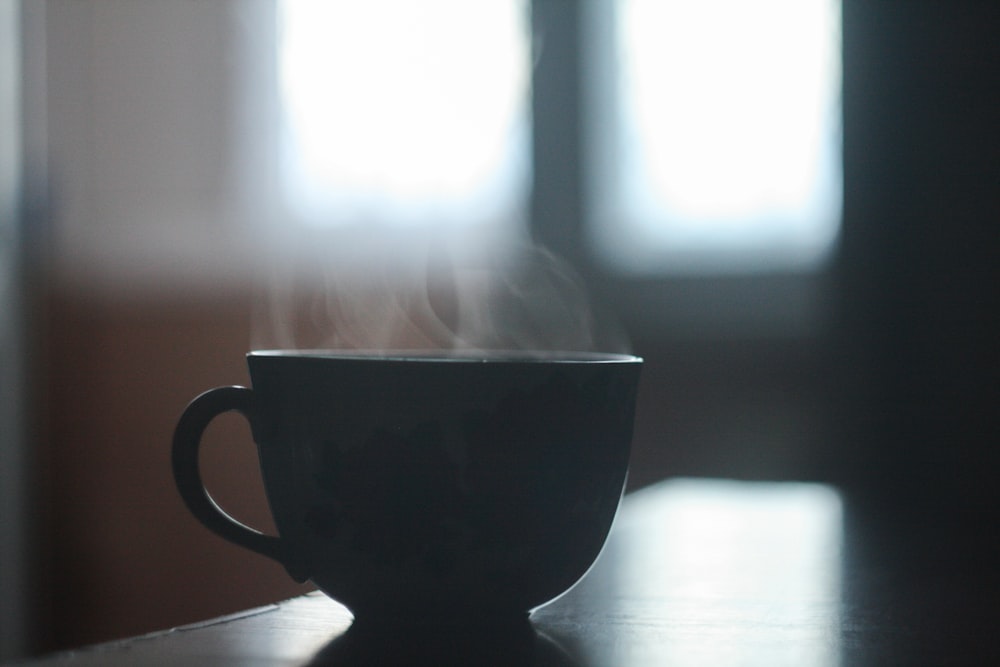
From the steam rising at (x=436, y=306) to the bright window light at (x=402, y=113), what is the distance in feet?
0.32

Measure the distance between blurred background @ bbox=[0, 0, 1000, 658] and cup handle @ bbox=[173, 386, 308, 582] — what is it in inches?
42.7

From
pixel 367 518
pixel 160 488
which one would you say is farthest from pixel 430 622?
pixel 160 488

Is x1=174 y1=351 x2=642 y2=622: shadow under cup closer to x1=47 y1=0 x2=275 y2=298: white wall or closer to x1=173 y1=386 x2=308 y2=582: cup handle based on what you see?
x1=173 y1=386 x2=308 y2=582: cup handle

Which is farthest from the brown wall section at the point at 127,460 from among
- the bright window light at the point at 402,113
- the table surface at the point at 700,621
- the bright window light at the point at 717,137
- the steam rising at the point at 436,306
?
the table surface at the point at 700,621

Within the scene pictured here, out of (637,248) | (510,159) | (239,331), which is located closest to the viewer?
(637,248)

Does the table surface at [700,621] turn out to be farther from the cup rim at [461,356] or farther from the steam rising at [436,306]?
the steam rising at [436,306]

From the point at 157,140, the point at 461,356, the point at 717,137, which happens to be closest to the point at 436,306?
the point at 717,137

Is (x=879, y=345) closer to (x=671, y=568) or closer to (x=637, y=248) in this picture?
(x=637, y=248)

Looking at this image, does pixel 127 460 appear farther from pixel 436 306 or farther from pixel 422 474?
pixel 422 474

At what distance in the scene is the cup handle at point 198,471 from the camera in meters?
0.32

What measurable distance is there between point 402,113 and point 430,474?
5.83 ft

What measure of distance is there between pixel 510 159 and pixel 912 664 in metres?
1.63

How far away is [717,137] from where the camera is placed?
5.48 feet

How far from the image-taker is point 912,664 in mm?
279
